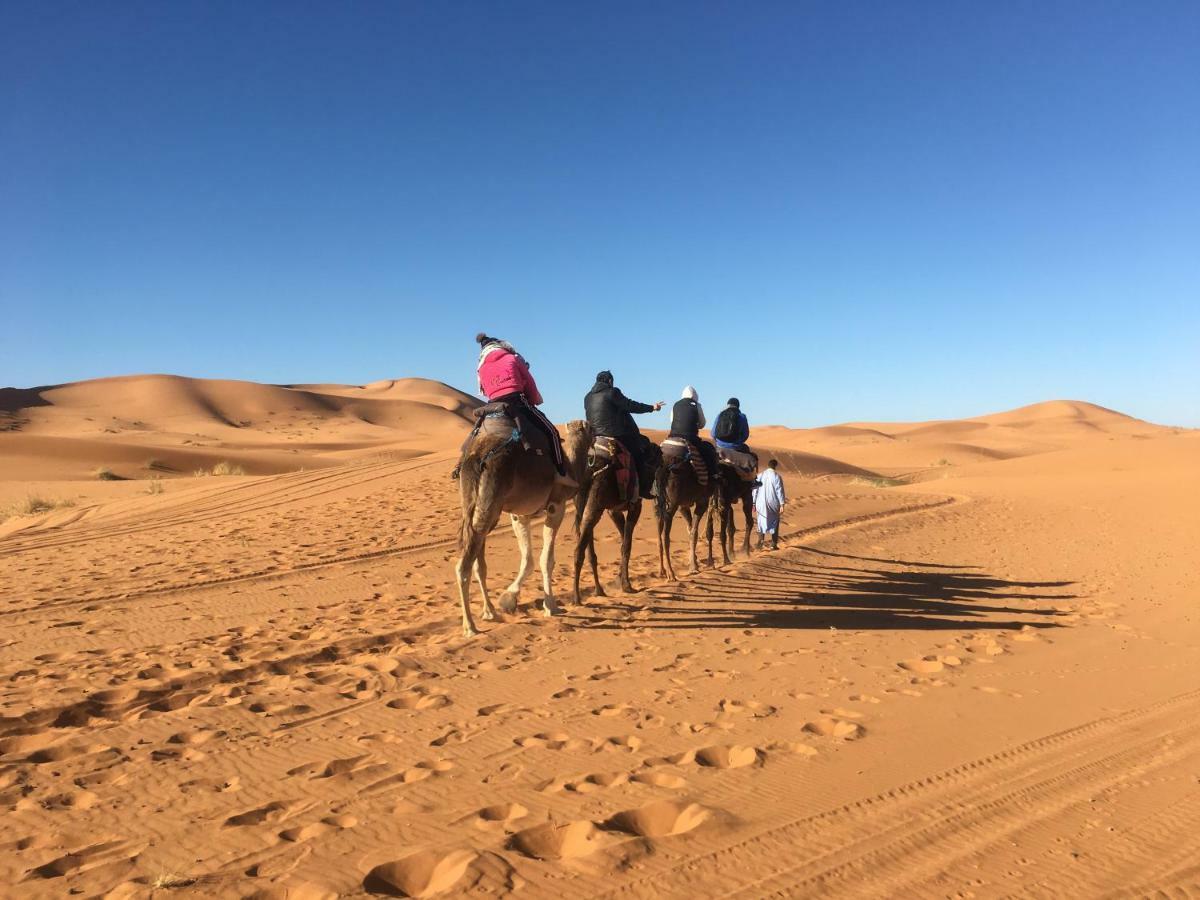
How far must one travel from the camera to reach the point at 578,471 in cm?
996

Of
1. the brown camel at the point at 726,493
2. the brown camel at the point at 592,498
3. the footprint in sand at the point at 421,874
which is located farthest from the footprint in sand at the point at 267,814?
the brown camel at the point at 726,493

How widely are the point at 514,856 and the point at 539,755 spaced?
1.24 metres

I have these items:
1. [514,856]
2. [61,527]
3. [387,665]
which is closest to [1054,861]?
[514,856]

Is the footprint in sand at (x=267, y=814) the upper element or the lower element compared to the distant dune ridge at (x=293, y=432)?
lower

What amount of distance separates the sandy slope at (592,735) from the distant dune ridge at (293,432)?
90.1ft

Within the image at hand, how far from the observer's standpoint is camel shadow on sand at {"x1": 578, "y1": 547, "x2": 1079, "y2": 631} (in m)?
9.29

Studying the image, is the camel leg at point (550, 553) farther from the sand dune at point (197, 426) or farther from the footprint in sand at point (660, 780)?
the sand dune at point (197, 426)

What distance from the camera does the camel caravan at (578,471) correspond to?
814cm

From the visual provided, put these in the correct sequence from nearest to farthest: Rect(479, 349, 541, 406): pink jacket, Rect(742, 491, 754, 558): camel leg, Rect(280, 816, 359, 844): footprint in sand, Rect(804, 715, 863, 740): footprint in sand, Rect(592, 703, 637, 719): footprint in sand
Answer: Rect(280, 816, 359, 844): footprint in sand < Rect(804, 715, 863, 740): footprint in sand < Rect(592, 703, 637, 719): footprint in sand < Rect(479, 349, 541, 406): pink jacket < Rect(742, 491, 754, 558): camel leg

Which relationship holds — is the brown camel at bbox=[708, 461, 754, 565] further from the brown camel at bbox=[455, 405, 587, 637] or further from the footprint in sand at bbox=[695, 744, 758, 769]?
the footprint in sand at bbox=[695, 744, 758, 769]

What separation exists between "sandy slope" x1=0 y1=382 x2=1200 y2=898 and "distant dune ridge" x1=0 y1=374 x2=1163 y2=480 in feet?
90.1

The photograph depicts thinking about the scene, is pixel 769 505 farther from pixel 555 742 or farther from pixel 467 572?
pixel 555 742

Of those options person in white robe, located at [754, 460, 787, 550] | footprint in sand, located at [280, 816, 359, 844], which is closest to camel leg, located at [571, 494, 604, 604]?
footprint in sand, located at [280, 816, 359, 844]

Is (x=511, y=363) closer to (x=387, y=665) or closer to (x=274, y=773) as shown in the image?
(x=387, y=665)
